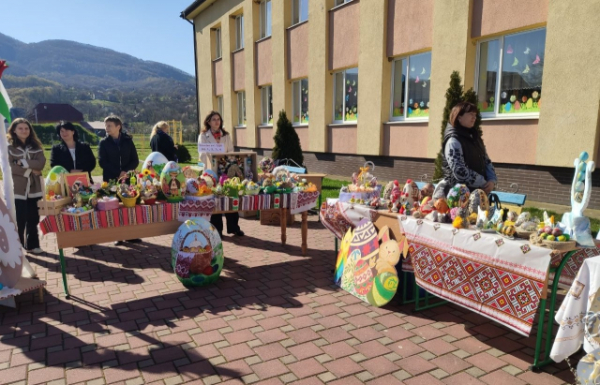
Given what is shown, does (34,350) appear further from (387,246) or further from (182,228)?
(387,246)

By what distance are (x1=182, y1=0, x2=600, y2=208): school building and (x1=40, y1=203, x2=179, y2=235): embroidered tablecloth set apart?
18.2 feet

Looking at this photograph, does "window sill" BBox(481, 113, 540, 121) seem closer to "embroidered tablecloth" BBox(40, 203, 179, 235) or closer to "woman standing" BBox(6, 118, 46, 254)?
"embroidered tablecloth" BBox(40, 203, 179, 235)

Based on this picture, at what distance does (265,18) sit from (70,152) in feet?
39.4

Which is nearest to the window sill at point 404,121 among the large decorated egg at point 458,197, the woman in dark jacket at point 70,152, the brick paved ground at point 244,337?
the brick paved ground at point 244,337

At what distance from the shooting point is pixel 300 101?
14453mm

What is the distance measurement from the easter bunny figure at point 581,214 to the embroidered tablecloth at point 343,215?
1.77m

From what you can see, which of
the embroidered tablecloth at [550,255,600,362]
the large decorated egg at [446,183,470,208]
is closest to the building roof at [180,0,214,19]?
the large decorated egg at [446,183,470,208]

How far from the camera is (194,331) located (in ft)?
11.8

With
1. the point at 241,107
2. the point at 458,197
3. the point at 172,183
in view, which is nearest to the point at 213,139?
the point at 172,183

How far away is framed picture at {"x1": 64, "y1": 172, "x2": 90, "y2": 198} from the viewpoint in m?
4.46

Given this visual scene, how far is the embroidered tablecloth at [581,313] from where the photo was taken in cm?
251

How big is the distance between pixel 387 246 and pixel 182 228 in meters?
2.21

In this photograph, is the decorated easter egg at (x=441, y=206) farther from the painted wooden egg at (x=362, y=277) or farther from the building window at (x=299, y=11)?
the building window at (x=299, y=11)

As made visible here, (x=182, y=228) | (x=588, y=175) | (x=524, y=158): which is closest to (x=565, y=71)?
(x=524, y=158)
